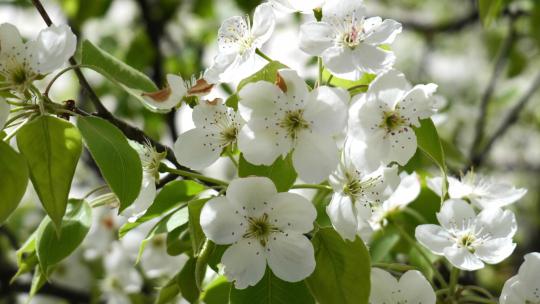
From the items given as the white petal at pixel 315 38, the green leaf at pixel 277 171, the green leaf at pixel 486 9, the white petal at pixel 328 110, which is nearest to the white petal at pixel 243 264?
the green leaf at pixel 277 171

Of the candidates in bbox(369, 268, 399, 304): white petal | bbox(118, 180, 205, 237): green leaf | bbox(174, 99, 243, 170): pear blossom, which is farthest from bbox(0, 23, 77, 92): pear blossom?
bbox(369, 268, 399, 304): white petal

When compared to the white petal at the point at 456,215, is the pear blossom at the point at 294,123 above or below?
above

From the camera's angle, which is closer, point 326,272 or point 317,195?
point 326,272

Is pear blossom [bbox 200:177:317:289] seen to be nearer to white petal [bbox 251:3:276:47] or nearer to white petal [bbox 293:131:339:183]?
white petal [bbox 293:131:339:183]

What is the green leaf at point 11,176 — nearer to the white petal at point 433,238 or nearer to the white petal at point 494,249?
the white petal at point 433,238

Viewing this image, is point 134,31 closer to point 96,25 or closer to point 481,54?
point 96,25

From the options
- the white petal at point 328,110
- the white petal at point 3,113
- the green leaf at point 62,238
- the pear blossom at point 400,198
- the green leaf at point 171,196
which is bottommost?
the pear blossom at point 400,198

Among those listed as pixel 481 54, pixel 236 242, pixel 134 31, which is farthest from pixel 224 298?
pixel 481 54
